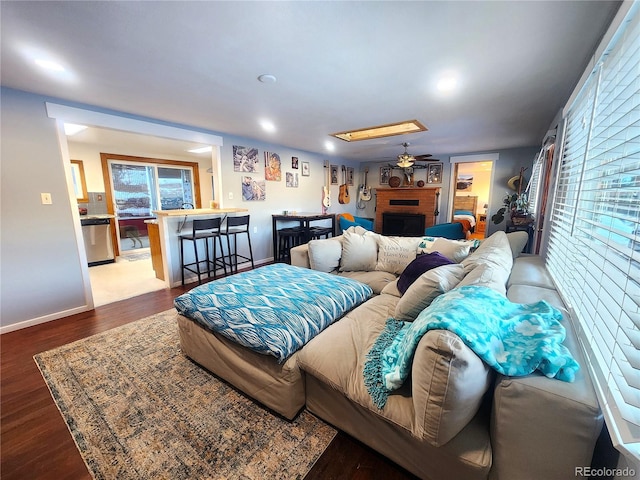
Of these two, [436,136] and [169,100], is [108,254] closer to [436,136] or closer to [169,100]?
[169,100]

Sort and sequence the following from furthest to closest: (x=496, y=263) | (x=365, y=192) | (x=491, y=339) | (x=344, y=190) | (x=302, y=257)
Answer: (x=365, y=192)
(x=344, y=190)
(x=302, y=257)
(x=496, y=263)
(x=491, y=339)

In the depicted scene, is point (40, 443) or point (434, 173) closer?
point (40, 443)

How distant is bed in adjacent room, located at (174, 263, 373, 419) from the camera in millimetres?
1448

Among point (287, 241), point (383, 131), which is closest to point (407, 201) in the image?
point (383, 131)

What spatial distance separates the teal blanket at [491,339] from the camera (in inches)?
35.7

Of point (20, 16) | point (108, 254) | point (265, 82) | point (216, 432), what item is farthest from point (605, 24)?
point (108, 254)

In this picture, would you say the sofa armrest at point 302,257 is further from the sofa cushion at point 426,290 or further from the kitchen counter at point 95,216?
the kitchen counter at point 95,216

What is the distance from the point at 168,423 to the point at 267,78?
2.47 m

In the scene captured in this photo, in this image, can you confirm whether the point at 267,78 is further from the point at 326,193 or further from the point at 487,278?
Answer: the point at 326,193

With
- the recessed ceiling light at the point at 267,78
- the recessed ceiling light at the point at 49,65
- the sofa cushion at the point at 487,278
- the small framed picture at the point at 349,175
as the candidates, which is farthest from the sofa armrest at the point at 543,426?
the small framed picture at the point at 349,175

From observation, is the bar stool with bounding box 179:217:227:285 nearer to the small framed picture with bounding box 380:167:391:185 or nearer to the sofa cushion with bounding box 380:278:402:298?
Result: the sofa cushion with bounding box 380:278:402:298

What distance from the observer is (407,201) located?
6.42m

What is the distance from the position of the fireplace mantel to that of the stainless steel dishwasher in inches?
234

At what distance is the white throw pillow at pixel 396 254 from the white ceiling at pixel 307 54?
1459 mm
